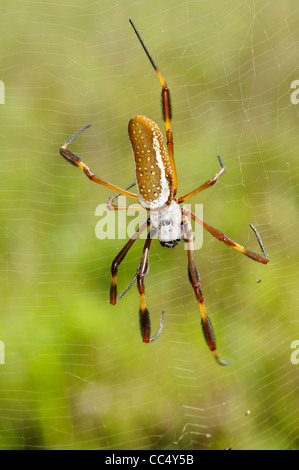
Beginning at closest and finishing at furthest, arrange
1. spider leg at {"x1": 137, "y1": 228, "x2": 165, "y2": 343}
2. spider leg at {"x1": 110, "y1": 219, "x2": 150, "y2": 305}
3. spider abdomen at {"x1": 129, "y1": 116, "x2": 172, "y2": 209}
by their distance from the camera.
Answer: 1. spider abdomen at {"x1": 129, "y1": 116, "x2": 172, "y2": 209}
2. spider leg at {"x1": 137, "y1": 228, "x2": 165, "y2": 343}
3. spider leg at {"x1": 110, "y1": 219, "x2": 150, "y2": 305}

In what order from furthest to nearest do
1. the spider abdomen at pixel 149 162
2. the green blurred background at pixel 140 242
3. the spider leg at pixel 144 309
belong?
the green blurred background at pixel 140 242
the spider leg at pixel 144 309
the spider abdomen at pixel 149 162

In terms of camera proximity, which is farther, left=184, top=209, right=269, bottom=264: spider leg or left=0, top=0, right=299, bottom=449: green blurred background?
left=0, top=0, right=299, bottom=449: green blurred background

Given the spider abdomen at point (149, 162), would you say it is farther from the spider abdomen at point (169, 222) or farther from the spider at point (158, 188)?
the spider abdomen at point (169, 222)

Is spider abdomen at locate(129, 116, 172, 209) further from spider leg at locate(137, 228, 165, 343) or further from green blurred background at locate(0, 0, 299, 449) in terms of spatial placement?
green blurred background at locate(0, 0, 299, 449)

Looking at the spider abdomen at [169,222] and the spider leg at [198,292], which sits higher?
the spider abdomen at [169,222]

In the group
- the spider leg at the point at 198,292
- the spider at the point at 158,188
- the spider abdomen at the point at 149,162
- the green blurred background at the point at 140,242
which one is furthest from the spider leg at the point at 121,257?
the green blurred background at the point at 140,242

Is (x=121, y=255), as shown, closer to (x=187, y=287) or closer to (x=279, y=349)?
(x=187, y=287)

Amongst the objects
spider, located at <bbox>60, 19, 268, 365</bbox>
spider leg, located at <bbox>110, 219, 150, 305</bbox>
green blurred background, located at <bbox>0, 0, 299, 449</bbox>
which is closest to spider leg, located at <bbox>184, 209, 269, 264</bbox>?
spider, located at <bbox>60, 19, 268, 365</bbox>
